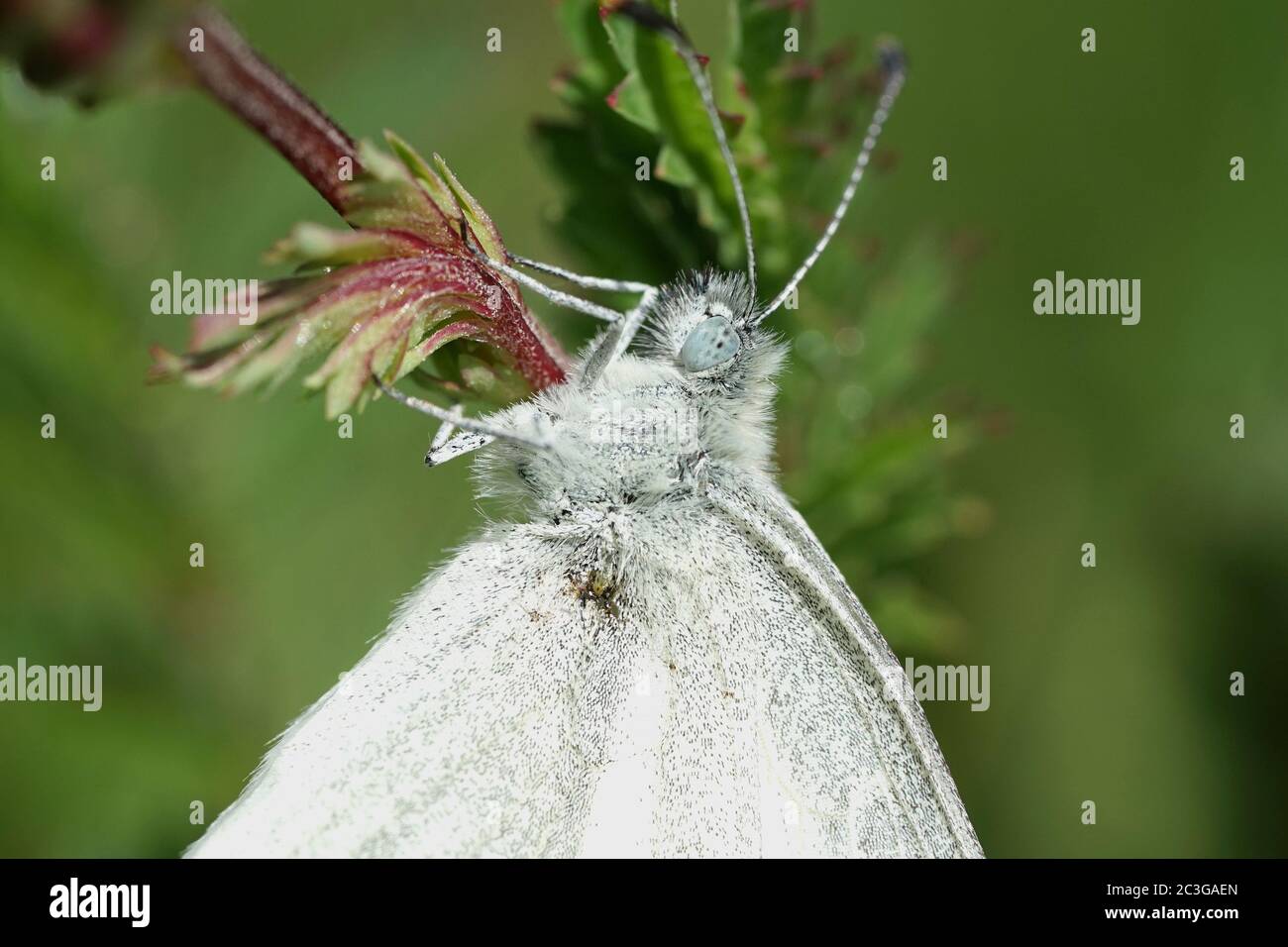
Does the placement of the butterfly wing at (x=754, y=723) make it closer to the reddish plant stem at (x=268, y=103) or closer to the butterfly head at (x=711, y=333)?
the butterfly head at (x=711, y=333)

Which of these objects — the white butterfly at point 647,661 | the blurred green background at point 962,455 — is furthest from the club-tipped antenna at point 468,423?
the blurred green background at point 962,455

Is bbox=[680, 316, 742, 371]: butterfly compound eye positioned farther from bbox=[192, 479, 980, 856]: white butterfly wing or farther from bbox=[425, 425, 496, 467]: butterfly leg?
bbox=[425, 425, 496, 467]: butterfly leg

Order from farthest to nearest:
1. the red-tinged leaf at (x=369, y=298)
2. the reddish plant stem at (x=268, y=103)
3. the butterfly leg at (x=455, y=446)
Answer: the butterfly leg at (x=455, y=446) < the red-tinged leaf at (x=369, y=298) < the reddish plant stem at (x=268, y=103)

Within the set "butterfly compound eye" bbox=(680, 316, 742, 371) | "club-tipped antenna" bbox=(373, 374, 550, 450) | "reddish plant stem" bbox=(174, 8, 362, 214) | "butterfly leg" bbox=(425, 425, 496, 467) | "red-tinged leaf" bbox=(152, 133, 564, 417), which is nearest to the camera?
"reddish plant stem" bbox=(174, 8, 362, 214)

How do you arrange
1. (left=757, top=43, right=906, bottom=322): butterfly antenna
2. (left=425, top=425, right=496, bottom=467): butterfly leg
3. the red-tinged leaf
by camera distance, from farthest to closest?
1. (left=757, top=43, right=906, bottom=322): butterfly antenna
2. (left=425, top=425, right=496, bottom=467): butterfly leg
3. the red-tinged leaf

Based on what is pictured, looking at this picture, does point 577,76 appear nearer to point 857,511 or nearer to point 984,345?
point 857,511

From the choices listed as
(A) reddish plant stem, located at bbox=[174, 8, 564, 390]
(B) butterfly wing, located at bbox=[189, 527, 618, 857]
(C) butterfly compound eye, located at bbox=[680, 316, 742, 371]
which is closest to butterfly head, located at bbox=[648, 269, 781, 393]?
(C) butterfly compound eye, located at bbox=[680, 316, 742, 371]
